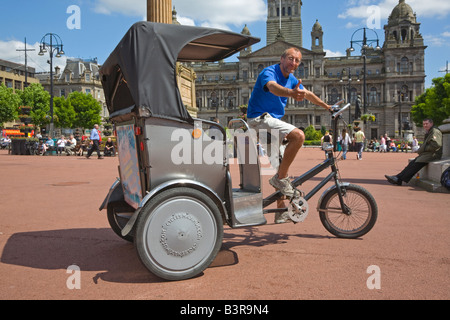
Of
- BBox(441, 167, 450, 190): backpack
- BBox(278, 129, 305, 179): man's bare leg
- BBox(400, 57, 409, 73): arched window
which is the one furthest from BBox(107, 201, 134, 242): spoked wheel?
BBox(400, 57, 409, 73): arched window

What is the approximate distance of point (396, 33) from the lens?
3622 inches

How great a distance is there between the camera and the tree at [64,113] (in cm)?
7488

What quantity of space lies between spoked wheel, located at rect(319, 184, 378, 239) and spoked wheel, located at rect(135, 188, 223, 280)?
5.95ft

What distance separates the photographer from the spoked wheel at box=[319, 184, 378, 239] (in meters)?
4.68

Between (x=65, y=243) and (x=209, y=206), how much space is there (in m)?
2.04

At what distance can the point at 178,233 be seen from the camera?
132 inches

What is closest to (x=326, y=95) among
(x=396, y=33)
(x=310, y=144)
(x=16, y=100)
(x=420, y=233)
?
(x=396, y=33)

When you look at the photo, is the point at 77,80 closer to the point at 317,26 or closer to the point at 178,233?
the point at 317,26

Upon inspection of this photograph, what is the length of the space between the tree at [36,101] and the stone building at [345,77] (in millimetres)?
35155

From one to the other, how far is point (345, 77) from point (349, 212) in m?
95.1

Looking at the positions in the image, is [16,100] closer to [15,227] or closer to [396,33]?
[15,227]

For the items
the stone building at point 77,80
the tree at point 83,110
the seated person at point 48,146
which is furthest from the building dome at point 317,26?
the seated person at point 48,146
